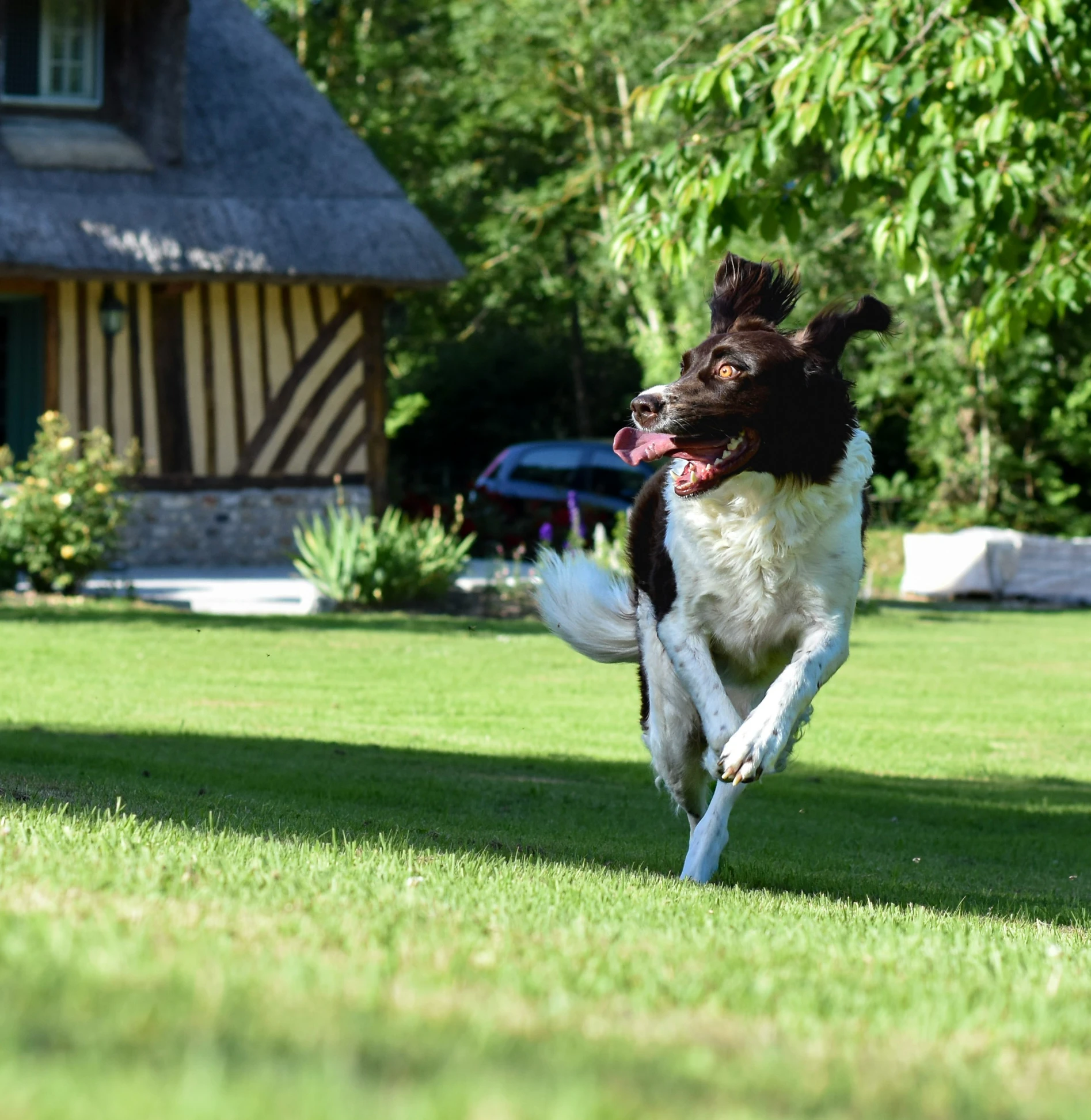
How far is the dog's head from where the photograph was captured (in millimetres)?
5465

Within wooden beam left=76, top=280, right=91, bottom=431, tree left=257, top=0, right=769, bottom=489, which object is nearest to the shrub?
wooden beam left=76, top=280, right=91, bottom=431

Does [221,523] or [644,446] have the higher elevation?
[644,446]

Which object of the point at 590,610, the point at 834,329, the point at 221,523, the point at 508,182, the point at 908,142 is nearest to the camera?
the point at 834,329

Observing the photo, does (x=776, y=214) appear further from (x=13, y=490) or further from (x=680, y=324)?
(x=680, y=324)

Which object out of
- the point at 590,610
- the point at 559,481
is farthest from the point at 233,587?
the point at 590,610

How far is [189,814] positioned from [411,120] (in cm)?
3344

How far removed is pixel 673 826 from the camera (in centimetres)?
737

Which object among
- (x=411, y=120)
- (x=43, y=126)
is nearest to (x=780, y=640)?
(x=43, y=126)

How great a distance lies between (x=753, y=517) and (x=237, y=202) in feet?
55.5

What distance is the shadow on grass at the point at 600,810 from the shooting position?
18.8ft

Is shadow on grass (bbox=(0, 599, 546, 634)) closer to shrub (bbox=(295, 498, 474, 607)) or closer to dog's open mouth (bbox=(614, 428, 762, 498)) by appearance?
shrub (bbox=(295, 498, 474, 607))

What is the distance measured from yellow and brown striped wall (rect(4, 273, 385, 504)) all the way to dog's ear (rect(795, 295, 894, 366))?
53.8 feet

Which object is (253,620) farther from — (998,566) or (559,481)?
(998,566)

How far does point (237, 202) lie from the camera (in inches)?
837
